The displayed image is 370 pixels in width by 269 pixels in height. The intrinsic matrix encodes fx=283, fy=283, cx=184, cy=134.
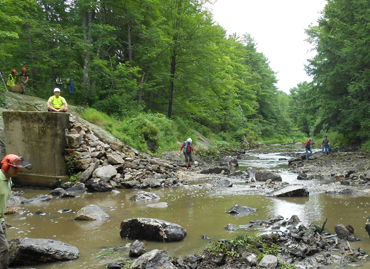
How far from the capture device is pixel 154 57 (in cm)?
2278

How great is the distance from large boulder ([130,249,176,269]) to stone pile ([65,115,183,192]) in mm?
6802

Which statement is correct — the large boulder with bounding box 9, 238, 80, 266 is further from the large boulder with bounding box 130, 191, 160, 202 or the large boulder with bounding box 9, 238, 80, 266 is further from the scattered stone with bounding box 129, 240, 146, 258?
the large boulder with bounding box 130, 191, 160, 202

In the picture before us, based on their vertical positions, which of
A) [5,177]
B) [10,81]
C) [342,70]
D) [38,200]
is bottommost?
[38,200]

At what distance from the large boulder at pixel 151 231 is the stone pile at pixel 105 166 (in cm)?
536

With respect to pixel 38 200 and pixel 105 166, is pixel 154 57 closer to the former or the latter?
pixel 105 166

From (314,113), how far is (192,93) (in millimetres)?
11917

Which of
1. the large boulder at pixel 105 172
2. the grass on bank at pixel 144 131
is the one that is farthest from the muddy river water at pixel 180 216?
the grass on bank at pixel 144 131

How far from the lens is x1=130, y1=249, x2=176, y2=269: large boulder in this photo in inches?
173

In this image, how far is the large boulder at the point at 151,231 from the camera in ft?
18.8

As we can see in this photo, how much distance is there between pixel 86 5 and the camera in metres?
19.0

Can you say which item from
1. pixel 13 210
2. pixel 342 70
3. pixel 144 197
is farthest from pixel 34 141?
pixel 342 70

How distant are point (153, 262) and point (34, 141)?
9154 mm

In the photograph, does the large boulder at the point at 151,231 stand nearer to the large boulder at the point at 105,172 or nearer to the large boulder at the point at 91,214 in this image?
the large boulder at the point at 91,214

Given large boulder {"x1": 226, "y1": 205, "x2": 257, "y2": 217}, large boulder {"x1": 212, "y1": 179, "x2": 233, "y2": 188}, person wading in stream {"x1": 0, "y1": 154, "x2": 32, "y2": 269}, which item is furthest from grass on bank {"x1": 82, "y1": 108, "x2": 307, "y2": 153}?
person wading in stream {"x1": 0, "y1": 154, "x2": 32, "y2": 269}
